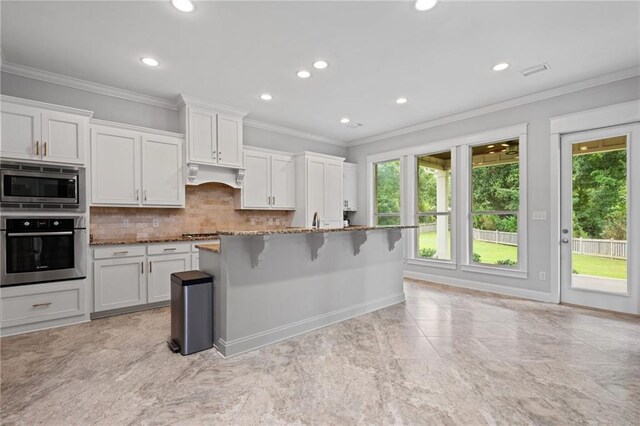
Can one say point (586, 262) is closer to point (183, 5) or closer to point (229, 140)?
point (229, 140)

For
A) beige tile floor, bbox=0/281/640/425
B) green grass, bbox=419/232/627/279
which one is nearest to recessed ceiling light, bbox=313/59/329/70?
beige tile floor, bbox=0/281/640/425

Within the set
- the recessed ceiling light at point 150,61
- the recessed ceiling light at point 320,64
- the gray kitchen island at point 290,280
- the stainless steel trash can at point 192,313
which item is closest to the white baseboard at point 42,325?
the stainless steel trash can at point 192,313

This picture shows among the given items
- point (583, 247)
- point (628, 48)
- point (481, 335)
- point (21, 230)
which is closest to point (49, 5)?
point (21, 230)

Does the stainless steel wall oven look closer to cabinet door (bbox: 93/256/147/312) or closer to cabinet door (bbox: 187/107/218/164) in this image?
cabinet door (bbox: 93/256/147/312)

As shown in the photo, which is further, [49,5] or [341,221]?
[341,221]

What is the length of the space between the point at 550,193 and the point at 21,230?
20.4 ft

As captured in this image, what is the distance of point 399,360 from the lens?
2594 mm

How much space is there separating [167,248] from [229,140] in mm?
1836

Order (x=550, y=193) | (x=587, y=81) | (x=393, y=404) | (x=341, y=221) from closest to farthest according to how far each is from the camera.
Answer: (x=393, y=404), (x=587, y=81), (x=550, y=193), (x=341, y=221)

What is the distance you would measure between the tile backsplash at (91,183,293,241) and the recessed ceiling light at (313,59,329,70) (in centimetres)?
257

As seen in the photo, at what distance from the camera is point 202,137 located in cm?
453

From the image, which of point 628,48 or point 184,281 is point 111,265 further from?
point 628,48

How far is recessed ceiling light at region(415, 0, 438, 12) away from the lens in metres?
2.47

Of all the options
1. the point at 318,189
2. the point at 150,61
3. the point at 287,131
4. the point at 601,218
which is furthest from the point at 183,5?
the point at 601,218
